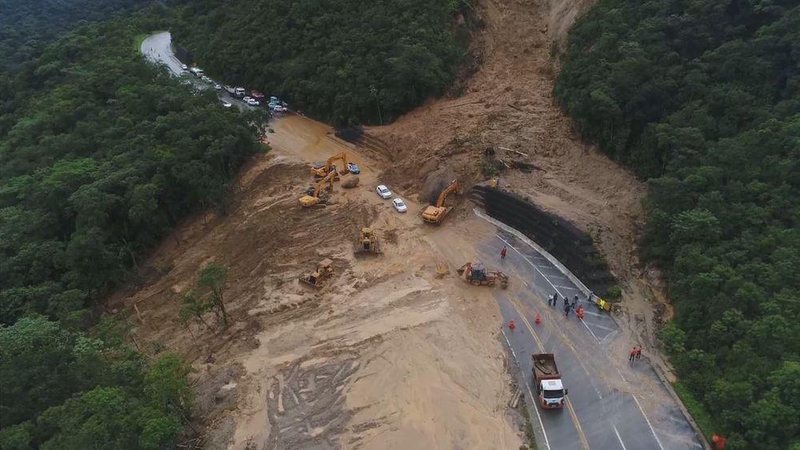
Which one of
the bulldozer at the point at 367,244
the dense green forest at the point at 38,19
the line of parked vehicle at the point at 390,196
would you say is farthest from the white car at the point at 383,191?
the dense green forest at the point at 38,19

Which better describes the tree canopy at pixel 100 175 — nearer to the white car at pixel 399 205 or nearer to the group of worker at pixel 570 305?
the white car at pixel 399 205

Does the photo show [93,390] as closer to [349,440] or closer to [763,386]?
[349,440]

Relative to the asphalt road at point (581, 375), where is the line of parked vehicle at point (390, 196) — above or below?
below

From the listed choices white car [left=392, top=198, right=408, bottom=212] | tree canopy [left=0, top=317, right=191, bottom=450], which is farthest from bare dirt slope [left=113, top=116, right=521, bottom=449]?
tree canopy [left=0, top=317, right=191, bottom=450]

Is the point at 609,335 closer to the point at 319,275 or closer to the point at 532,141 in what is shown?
the point at 319,275

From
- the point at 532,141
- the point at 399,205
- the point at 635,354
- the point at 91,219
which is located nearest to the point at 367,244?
the point at 399,205

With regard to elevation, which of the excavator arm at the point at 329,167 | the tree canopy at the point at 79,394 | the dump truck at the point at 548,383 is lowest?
the tree canopy at the point at 79,394

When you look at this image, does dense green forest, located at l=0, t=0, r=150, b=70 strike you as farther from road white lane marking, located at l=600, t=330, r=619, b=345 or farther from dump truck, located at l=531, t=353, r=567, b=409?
road white lane marking, located at l=600, t=330, r=619, b=345
